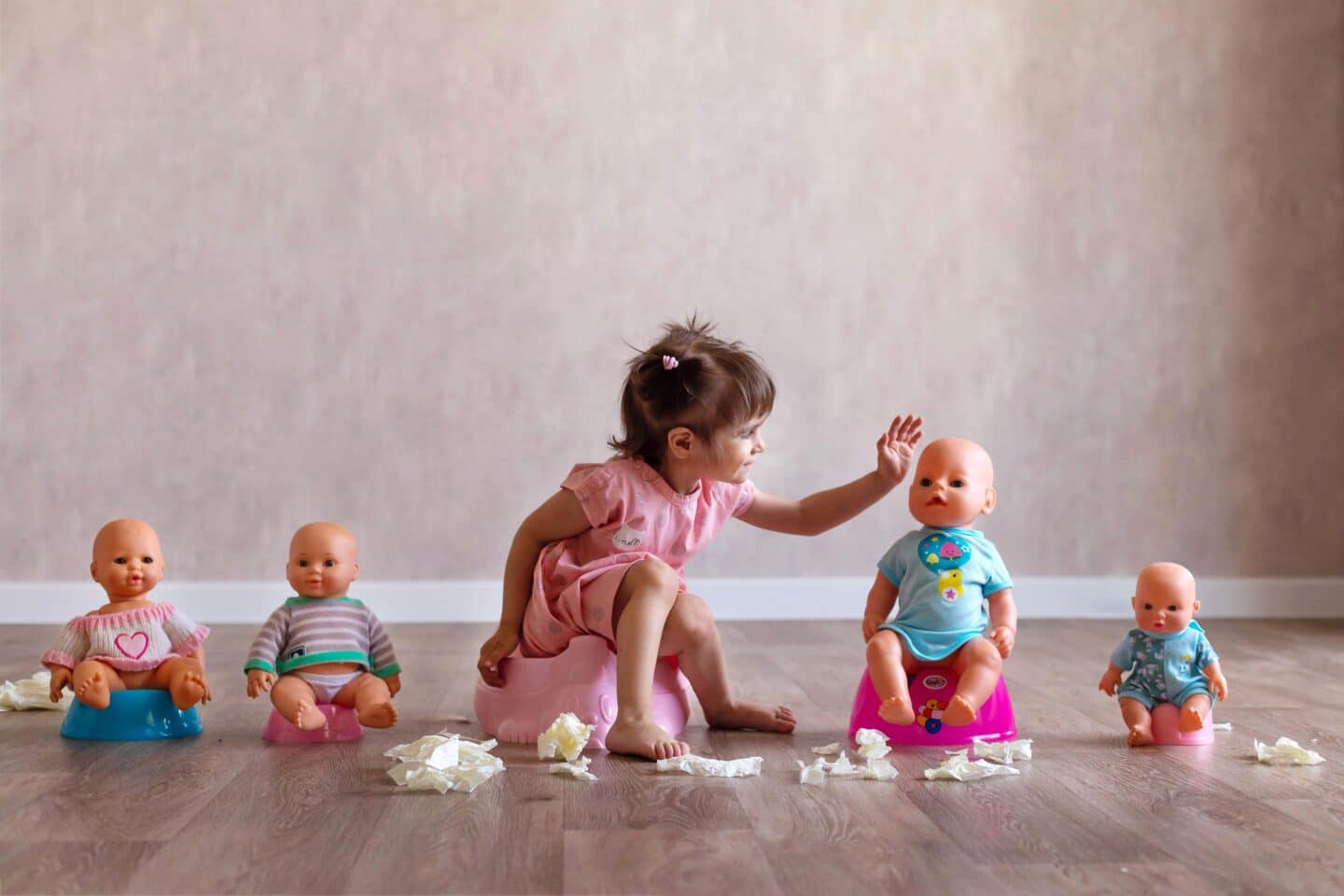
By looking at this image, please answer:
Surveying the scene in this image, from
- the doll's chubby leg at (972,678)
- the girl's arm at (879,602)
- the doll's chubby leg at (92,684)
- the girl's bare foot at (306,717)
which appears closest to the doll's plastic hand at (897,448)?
the girl's arm at (879,602)

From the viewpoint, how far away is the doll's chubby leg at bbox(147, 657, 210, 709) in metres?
1.91

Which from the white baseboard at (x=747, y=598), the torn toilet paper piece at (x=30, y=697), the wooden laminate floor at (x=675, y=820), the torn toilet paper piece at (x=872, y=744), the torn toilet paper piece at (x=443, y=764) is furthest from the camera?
the white baseboard at (x=747, y=598)

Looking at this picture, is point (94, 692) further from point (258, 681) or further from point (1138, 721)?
point (1138, 721)

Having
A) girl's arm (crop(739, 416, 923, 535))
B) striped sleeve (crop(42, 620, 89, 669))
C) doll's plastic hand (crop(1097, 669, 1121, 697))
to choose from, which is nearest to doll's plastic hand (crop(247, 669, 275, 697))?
striped sleeve (crop(42, 620, 89, 669))

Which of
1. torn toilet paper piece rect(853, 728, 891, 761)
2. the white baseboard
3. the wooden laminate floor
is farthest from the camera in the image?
the white baseboard

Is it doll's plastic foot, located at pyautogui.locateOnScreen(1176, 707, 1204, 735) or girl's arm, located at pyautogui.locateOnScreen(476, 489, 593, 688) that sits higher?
girl's arm, located at pyautogui.locateOnScreen(476, 489, 593, 688)

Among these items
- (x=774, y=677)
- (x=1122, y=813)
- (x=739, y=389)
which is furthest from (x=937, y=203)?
(x=1122, y=813)

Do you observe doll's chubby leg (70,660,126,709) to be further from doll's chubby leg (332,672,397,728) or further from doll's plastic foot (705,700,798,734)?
doll's plastic foot (705,700,798,734)

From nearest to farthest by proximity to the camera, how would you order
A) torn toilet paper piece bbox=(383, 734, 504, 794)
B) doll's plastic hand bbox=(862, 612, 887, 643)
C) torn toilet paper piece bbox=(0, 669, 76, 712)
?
1. torn toilet paper piece bbox=(383, 734, 504, 794)
2. doll's plastic hand bbox=(862, 612, 887, 643)
3. torn toilet paper piece bbox=(0, 669, 76, 712)

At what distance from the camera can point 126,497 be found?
351cm

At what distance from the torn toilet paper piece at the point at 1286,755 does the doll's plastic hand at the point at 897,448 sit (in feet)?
1.91

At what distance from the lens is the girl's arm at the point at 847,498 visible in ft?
6.54

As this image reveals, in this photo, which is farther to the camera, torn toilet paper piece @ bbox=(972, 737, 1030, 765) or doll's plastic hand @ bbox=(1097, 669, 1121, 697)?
doll's plastic hand @ bbox=(1097, 669, 1121, 697)

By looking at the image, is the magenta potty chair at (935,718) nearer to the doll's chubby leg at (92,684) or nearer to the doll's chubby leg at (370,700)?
the doll's chubby leg at (370,700)
